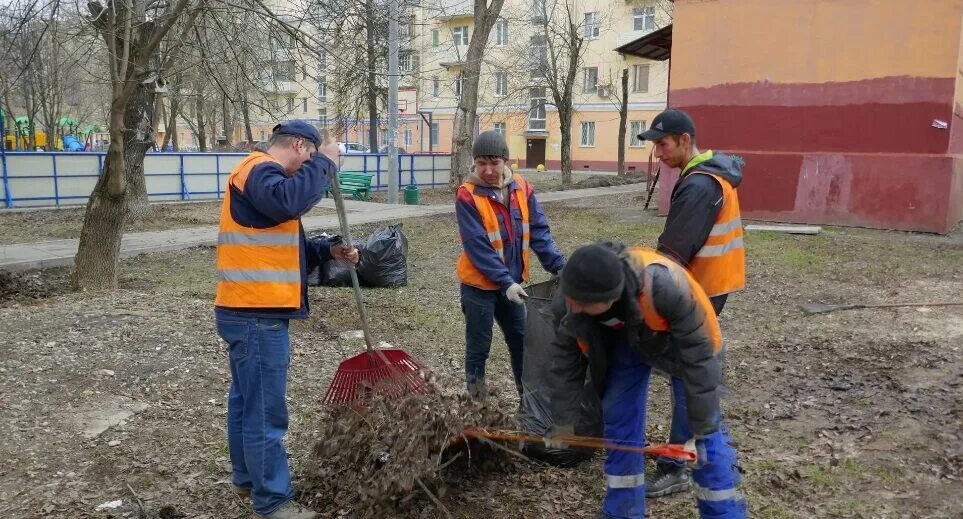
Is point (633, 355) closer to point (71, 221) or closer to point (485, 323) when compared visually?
point (485, 323)

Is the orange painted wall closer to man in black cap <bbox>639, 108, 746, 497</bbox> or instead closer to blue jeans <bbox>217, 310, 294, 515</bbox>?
man in black cap <bbox>639, 108, 746, 497</bbox>

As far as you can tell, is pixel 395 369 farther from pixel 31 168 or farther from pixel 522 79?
pixel 522 79

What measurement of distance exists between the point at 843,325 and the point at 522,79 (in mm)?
25930

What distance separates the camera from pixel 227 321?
2758 millimetres

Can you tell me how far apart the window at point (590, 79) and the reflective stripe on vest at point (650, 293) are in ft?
120

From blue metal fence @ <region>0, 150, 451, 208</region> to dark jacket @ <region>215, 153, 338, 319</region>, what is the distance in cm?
1017

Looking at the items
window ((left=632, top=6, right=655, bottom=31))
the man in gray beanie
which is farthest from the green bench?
window ((left=632, top=6, right=655, bottom=31))

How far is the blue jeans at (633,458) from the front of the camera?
258 centimetres

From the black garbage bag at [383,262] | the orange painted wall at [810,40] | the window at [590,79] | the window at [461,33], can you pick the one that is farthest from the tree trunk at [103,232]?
the window at [461,33]

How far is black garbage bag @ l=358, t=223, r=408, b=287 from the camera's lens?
7520 mm

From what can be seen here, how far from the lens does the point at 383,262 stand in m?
7.56

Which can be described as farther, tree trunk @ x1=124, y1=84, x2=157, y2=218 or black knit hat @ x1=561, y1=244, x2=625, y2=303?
tree trunk @ x1=124, y1=84, x2=157, y2=218

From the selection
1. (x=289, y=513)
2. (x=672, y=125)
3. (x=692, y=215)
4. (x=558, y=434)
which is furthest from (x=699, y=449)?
(x=289, y=513)

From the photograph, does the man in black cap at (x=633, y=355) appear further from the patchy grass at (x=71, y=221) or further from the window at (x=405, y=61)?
the window at (x=405, y=61)
